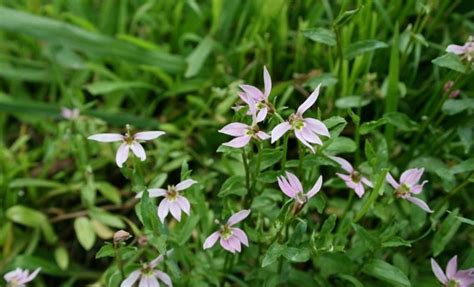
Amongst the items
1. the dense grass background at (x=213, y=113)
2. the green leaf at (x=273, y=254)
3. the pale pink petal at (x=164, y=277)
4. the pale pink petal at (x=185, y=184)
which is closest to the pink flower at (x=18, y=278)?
the dense grass background at (x=213, y=113)

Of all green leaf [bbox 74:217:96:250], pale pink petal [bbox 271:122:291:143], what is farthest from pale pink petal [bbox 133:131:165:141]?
green leaf [bbox 74:217:96:250]

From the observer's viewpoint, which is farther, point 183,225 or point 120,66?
point 120,66

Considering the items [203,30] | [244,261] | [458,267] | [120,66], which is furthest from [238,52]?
[458,267]

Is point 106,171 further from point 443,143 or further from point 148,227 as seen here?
point 443,143

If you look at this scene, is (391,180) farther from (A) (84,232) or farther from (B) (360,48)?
(A) (84,232)

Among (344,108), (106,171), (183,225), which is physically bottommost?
(106,171)

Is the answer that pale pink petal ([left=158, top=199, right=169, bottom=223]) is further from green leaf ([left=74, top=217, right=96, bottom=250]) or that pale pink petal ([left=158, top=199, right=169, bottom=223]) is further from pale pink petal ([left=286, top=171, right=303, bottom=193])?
green leaf ([left=74, top=217, right=96, bottom=250])
